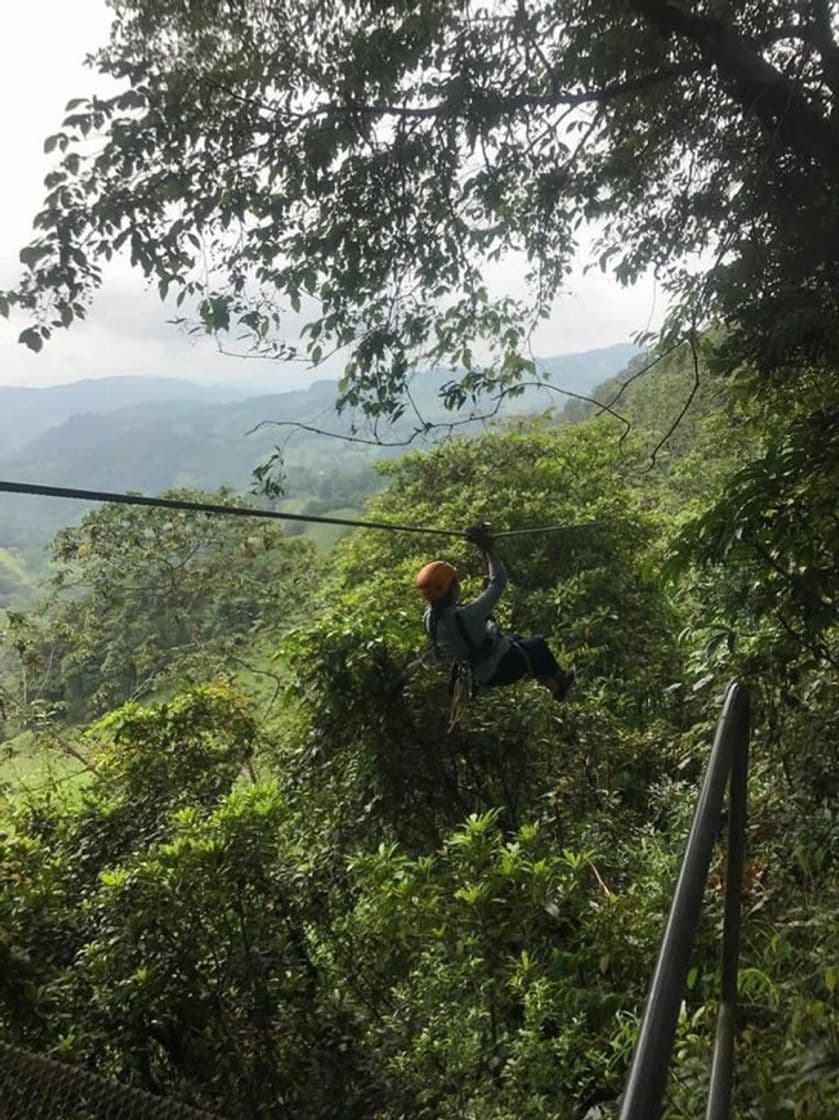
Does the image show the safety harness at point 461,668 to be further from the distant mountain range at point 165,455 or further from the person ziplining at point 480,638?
the distant mountain range at point 165,455

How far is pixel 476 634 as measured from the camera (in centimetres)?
388

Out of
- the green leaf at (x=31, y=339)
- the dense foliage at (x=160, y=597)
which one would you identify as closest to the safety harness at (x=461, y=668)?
the green leaf at (x=31, y=339)

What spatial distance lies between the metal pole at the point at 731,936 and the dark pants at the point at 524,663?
2680 millimetres

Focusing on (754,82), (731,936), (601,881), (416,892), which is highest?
(754,82)

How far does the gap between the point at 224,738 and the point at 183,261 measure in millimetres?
2948

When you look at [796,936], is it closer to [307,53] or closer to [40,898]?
[40,898]

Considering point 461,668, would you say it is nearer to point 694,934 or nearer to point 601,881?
point 601,881

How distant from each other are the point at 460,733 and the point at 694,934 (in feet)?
12.4

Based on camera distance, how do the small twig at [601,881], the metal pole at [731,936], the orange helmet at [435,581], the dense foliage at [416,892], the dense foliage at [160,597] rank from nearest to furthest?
the metal pole at [731,936] → the dense foliage at [416,892] → the small twig at [601,881] → the orange helmet at [435,581] → the dense foliage at [160,597]

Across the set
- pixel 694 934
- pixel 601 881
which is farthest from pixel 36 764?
pixel 694 934

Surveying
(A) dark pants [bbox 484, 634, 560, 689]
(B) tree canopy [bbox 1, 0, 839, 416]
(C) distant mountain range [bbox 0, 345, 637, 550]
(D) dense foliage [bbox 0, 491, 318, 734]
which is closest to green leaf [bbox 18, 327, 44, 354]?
(B) tree canopy [bbox 1, 0, 839, 416]

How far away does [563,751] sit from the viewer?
4.79m

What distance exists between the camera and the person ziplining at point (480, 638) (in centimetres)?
386

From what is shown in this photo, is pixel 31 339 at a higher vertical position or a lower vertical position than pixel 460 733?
higher
